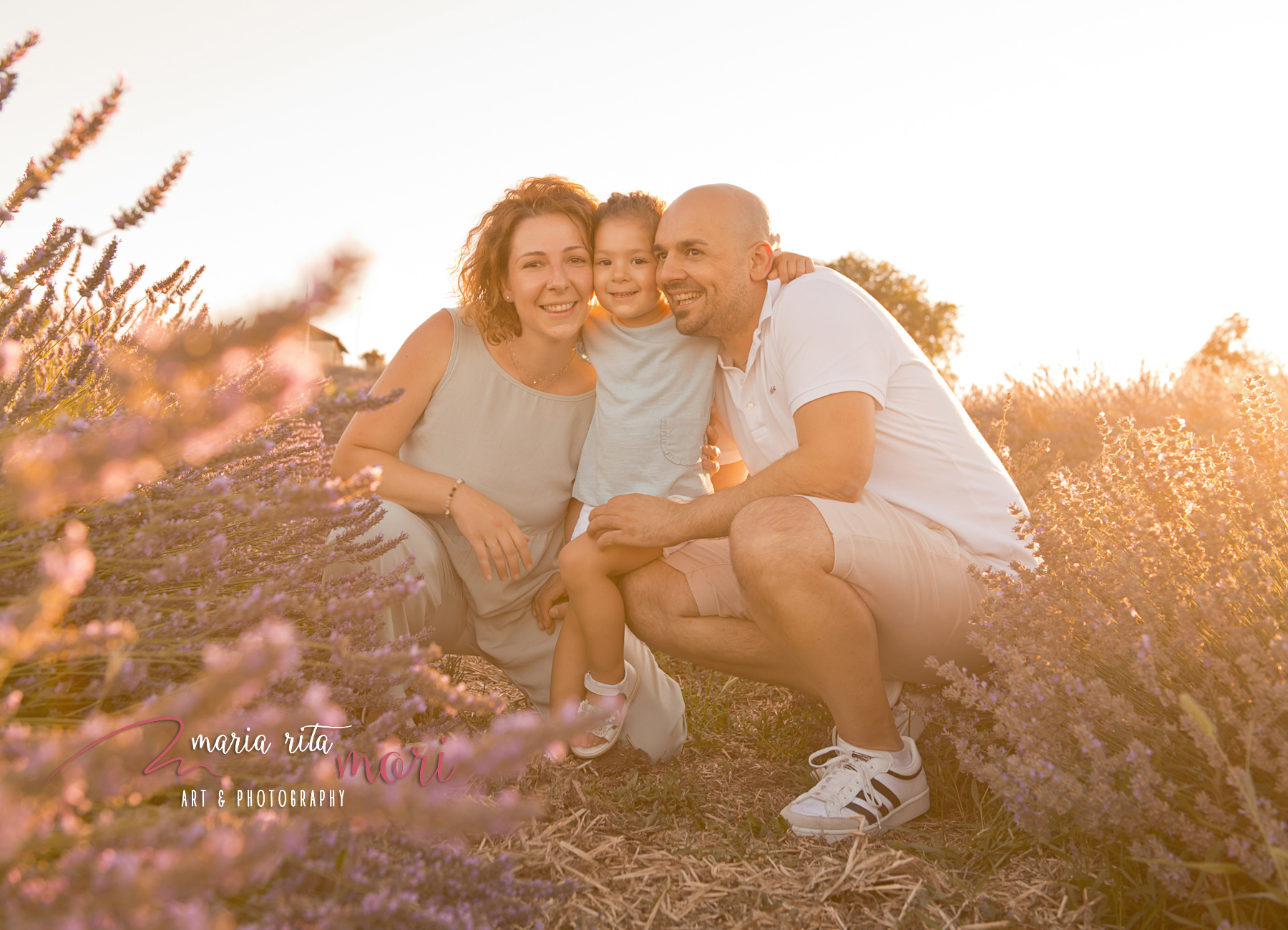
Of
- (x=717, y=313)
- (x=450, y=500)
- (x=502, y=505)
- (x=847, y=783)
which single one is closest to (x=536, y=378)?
(x=502, y=505)

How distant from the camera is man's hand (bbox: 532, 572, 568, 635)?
122 inches

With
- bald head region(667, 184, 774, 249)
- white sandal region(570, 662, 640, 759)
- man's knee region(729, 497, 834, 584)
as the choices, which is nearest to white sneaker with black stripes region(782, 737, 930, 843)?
man's knee region(729, 497, 834, 584)

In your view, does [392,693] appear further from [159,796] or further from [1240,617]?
[1240,617]

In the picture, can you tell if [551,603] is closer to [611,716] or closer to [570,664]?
[570,664]

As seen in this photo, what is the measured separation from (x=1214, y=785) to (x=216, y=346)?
169cm

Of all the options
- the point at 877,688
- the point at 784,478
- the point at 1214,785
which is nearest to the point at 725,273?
the point at 784,478

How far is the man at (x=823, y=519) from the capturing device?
2.27 meters

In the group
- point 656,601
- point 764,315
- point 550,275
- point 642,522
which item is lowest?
point 656,601

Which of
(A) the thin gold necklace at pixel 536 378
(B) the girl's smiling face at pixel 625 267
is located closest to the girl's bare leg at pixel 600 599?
(A) the thin gold necklace at pixel 536 378

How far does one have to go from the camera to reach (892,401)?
264 centimetres

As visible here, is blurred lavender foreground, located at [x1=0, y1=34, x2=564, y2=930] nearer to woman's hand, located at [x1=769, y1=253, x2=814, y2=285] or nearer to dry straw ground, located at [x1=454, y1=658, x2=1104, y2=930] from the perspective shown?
dry straw ground, located at [x1=454, y1=658, x2=1104, y2=930]

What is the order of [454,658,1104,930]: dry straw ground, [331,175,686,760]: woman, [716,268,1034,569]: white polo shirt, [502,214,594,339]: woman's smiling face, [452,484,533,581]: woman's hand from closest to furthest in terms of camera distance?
[454,658,1104,930]: dry straw ground < [716,268,1034,569]: white polo shirt < [452,484,533,581]: woman's hand < [331,175,686,760]: woman < [502,214,594,339]: woman's smiling face

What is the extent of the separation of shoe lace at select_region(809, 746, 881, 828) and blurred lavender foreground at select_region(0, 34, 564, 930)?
838 mm

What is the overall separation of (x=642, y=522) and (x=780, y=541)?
1.74 feet
